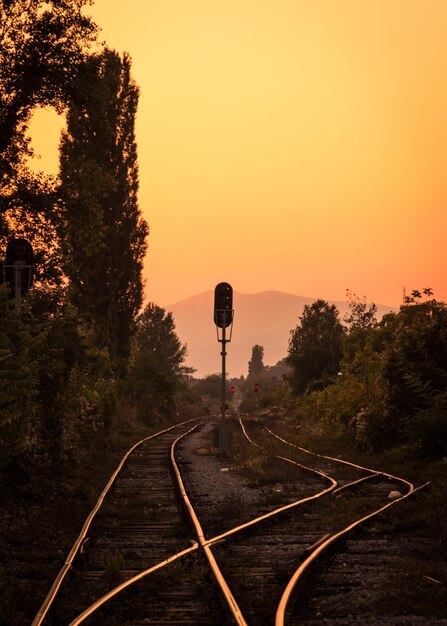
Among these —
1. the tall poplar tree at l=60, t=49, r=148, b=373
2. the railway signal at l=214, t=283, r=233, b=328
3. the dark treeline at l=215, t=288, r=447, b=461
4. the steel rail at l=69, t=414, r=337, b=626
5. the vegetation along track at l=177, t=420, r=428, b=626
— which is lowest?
the vegetation along track at l=177, t=420, r=428, b=626

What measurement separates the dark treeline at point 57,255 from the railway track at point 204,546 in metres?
2.00

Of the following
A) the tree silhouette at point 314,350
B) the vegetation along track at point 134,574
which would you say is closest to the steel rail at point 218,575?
the vegetation along track at point 134,574

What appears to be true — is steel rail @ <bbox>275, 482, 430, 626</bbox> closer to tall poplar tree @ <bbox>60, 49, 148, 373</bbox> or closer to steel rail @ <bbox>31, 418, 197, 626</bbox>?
steel rail @ <bbox>31, 418, 197, 626</bbox>

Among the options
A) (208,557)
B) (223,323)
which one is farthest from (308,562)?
(223,323)

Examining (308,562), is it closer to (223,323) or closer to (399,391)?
(399,391)

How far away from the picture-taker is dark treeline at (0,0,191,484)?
12875mm

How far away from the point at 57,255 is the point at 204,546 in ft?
53.6

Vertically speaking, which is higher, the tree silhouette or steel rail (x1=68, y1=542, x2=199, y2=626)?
the tree silhouette

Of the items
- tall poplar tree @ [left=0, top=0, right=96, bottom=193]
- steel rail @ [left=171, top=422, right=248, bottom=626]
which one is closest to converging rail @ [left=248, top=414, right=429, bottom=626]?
steel rail @ [left=171, top=422, right=248, bottom=626]

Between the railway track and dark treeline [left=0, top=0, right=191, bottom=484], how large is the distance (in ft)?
6.57

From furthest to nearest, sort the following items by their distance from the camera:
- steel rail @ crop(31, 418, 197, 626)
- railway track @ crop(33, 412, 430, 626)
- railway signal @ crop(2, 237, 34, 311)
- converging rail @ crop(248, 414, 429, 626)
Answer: railway signal @ crop(2, 237, 34, 311), railway track @ crop(33, 412, 430, 626), converging rail @ crop(248, 414, 429, 626), steel rail @ crop(31, 418, 197, 626)

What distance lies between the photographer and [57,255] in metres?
23.4

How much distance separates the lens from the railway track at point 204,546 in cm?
638

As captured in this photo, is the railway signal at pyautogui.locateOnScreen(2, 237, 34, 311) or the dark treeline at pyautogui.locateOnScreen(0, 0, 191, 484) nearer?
the dark treeline at pyautogui.locateOnScreen(0, 0, 191, 484)
